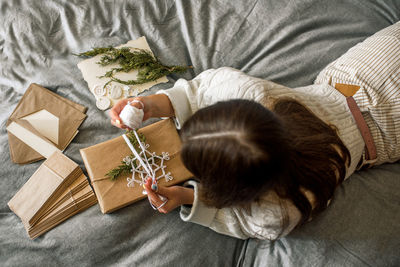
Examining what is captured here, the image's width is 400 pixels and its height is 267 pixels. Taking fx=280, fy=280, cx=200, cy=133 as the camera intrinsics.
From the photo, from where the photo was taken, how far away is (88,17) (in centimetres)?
106

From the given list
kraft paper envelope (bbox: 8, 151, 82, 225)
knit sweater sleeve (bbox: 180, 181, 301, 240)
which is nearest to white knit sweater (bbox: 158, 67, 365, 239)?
knit sweater sleeve (bbox: 180, 181, 301, 240)

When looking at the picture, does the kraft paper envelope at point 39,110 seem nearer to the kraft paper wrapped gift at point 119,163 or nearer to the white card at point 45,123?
the white card at point 45,123

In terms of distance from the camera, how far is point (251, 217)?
2.37 feet

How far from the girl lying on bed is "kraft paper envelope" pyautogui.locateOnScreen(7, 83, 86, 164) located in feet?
0.71

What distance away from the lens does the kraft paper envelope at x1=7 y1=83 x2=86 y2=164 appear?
0.85m

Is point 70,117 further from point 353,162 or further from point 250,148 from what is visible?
point 353,162

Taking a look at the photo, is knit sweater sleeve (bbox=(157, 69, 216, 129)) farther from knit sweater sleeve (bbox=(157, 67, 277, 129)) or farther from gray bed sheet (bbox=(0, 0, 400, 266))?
gray bed sheet (bbox=(0, 0, 400, 266))

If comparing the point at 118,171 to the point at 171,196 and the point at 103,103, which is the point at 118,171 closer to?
the point at 171,196

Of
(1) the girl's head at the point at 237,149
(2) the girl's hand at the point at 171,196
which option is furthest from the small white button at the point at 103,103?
(1) the girl's head at the point at 237,149

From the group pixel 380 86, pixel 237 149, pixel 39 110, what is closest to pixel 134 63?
pixel 39 110

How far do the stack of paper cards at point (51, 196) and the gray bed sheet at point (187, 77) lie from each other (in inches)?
1.3

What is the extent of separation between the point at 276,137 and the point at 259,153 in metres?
0.05

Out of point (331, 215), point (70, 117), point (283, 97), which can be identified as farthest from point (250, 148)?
point (70, 117)

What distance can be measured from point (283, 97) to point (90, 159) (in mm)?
543
